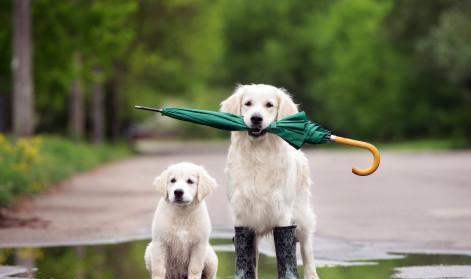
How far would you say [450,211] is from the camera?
18266 mm

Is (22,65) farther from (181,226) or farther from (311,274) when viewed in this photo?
(181,226)

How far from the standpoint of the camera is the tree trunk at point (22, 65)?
1023 inches

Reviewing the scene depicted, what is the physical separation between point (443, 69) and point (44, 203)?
1678 inches

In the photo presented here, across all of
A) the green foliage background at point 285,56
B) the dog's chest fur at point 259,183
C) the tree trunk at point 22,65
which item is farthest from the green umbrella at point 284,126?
the green foliage background at point 285,56

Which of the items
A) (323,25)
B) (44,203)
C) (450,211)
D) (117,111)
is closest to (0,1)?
(44,203)

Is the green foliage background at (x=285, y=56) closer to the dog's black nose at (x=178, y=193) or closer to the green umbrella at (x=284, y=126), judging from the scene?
the green umbrella at (x=284, y=126)

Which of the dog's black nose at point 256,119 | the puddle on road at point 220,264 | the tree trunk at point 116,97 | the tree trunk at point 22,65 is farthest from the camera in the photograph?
the tree trunk at point 116,97

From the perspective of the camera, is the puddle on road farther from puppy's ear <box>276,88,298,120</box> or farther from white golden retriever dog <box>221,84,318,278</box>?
puppy's ear <box>276,88,298,120</box>

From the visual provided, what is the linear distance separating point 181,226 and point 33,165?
51.4 feet

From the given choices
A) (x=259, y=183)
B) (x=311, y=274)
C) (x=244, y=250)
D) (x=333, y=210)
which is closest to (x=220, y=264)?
(x=311, y=274)

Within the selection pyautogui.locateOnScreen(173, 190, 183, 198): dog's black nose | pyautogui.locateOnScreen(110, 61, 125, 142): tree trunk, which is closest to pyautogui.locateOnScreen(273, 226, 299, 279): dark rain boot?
pyautogui.locateOnScreen(173, 190, 183, 198): dog's black nose

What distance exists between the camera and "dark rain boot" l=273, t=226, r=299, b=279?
920 cm

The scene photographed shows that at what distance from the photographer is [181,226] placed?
9.16 meters

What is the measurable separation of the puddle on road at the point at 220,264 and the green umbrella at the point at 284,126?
1.66 metres
